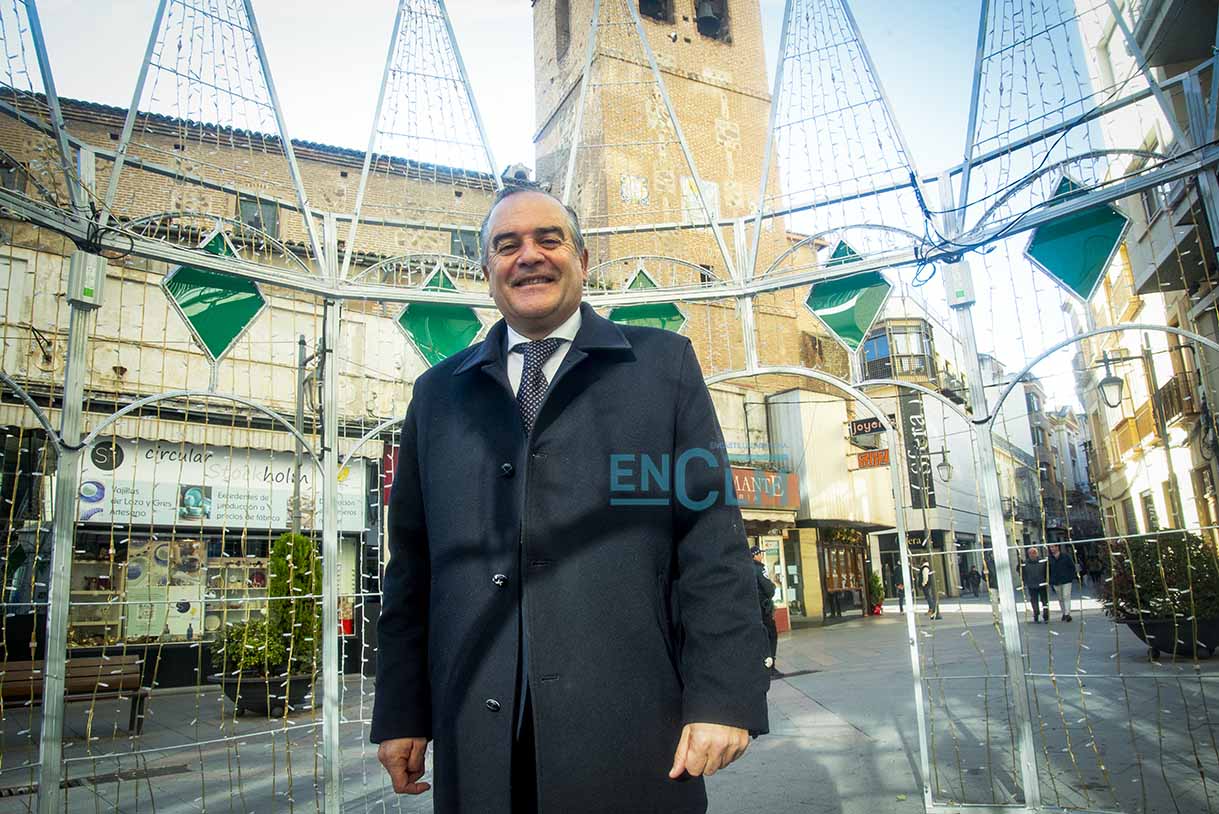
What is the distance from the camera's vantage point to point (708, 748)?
161 cm

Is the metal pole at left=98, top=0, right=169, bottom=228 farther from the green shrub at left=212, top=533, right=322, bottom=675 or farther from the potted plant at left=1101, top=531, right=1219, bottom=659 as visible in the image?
the potted plant at left=1101, top=531, right=1219, bottom=659

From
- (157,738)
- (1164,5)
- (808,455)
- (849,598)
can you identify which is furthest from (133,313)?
(849,598)

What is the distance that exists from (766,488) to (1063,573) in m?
9.27

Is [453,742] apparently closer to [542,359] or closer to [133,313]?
[542,359]

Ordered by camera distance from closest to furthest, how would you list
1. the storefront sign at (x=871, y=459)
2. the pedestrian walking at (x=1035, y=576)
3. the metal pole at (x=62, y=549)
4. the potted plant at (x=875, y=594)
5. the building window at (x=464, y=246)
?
the metal pole at (x=62, y=549)
the building window at (x=464, y=246)
the pedestrian walking at (x=1035, y=576)
the storefront sign at (x=871, y=459)
the potted plant at (x=875, y=594)

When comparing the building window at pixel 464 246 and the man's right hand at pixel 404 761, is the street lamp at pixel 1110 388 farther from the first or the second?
the man's right hand at pixel 404 761

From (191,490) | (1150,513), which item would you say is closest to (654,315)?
(1150,513)

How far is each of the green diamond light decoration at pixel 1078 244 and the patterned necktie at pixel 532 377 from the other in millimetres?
3411

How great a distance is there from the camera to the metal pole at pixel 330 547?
13.0 feet

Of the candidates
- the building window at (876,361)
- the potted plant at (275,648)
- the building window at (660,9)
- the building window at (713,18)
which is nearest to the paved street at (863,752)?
the potted plant at (275,648)

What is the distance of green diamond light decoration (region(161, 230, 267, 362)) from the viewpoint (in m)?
4.14

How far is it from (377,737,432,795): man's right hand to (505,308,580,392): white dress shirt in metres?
0.90

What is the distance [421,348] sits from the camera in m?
4.84

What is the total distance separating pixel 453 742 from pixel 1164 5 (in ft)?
35.7
